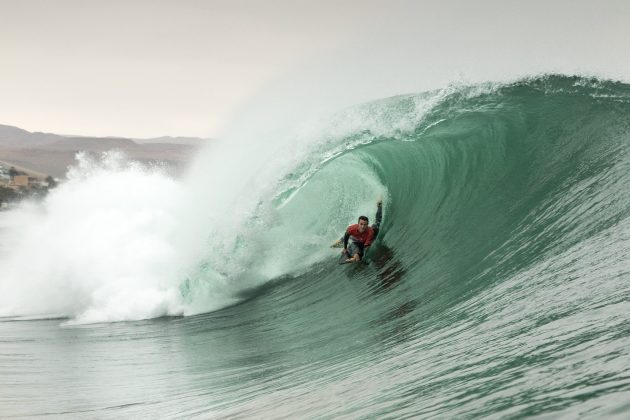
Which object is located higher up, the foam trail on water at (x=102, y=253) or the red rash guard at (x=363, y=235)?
the foam trail on water at (x=102, y=253)

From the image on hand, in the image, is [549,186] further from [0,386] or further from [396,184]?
[0,386]

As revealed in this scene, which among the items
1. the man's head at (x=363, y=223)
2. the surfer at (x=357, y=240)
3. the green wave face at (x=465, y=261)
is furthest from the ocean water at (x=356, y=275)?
the man's head at (x=363, y=223)

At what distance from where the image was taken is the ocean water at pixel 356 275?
15.0 feet

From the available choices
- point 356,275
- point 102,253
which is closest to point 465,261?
point 356,275

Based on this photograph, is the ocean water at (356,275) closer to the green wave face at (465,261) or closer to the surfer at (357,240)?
the green wave face at (465,261)

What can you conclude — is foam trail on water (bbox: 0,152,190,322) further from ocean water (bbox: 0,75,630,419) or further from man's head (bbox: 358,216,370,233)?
man's head (bbox: 358,216,370,233)

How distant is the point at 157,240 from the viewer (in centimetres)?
1419

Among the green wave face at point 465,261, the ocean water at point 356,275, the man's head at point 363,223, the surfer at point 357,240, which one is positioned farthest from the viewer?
the surfer at point 357,240

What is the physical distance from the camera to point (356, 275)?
10.9 meters

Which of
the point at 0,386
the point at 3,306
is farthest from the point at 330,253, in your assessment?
the point at 3,306

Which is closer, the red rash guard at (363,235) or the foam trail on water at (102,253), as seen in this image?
the red rash guard at (363,235)

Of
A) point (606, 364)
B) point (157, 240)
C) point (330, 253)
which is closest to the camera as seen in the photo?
point (606, 364)

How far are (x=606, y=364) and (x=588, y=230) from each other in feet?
13.6

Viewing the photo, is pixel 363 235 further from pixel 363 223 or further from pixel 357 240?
pixel 363 223
